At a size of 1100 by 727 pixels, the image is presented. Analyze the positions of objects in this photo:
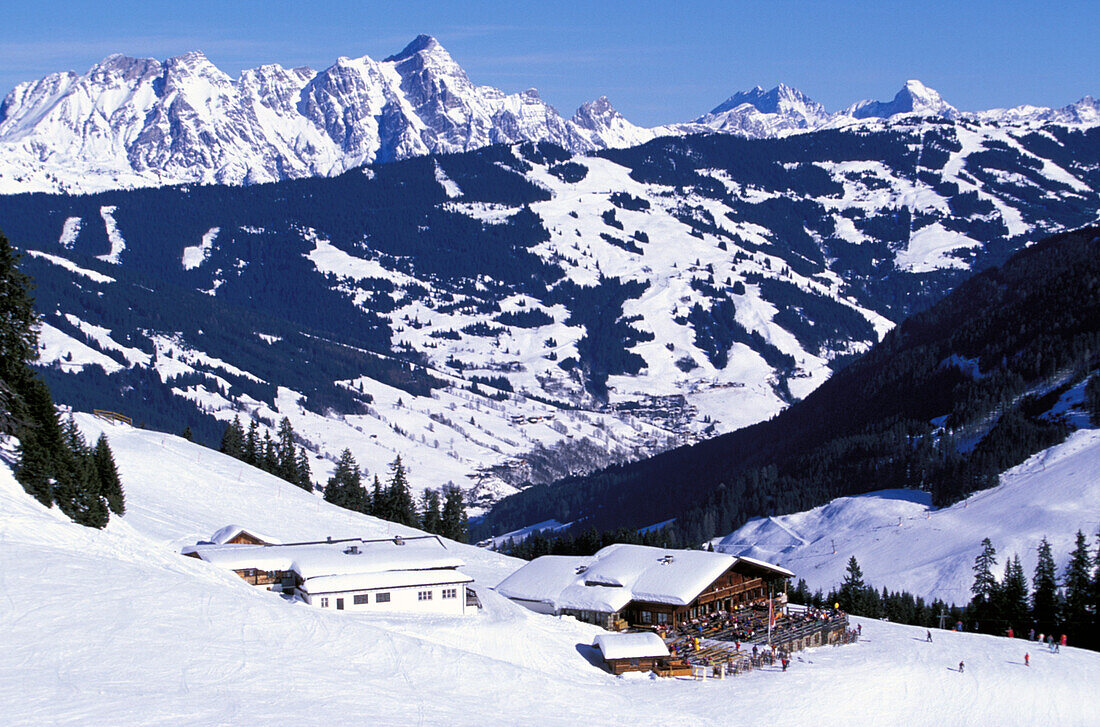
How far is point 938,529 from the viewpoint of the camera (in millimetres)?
145750

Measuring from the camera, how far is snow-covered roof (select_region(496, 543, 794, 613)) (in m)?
80.2

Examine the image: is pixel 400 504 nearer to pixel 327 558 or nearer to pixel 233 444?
pixel 233 444

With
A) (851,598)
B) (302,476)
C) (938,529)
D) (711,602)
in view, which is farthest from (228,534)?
(938,529)

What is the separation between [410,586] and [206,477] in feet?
133

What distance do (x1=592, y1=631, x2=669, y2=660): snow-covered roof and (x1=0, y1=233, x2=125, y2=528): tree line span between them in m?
28.0

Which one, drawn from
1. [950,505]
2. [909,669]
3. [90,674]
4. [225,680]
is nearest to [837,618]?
[909,669]

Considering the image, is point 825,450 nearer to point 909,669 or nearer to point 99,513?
point 909,669

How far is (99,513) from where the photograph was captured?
221 ft

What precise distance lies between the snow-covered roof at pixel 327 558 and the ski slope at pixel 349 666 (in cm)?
395

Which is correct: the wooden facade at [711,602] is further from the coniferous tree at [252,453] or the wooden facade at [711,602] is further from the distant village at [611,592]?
the coniferous tree at [252,453]

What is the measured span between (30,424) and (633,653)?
112ft

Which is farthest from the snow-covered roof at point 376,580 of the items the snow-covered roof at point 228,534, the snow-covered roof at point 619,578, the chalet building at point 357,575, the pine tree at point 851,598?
the pine tree at point 851,598

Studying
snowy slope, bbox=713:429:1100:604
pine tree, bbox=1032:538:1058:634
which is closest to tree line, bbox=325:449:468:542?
snowy slope, bbox=713:429:1100:604

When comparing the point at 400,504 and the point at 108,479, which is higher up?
the point at 400,504
